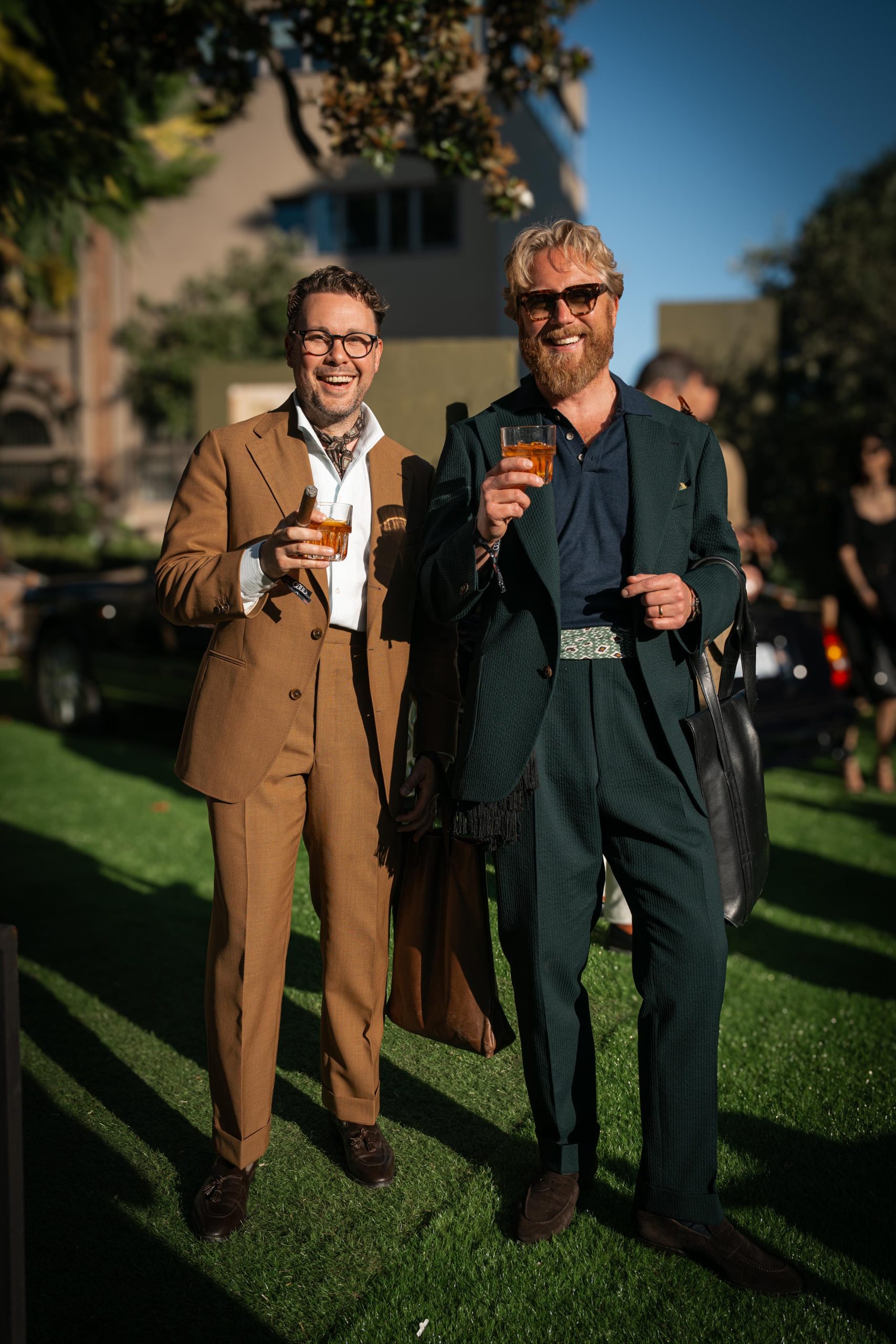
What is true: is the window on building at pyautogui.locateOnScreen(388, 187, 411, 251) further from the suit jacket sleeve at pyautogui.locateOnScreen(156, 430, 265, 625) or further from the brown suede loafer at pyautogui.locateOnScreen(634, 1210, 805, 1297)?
the brown suede loafer at pyautogui.locateOnScreen(634, 1210, 805, 1297)

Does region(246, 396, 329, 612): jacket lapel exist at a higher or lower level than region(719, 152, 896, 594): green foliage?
lower

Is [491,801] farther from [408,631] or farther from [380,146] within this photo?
[380,146]

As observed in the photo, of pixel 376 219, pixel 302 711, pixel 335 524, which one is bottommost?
pixel 302 711

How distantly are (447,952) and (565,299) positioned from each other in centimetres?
163

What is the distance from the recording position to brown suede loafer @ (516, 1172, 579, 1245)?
2791 millimetres

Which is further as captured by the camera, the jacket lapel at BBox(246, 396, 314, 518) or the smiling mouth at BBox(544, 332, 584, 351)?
the jacket lapel at BBox(246, 396, 314, 518)

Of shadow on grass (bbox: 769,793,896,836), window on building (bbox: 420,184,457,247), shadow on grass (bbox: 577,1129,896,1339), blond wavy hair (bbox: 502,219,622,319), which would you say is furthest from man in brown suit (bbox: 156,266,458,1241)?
window on building (bbox: 420,184,457,247)

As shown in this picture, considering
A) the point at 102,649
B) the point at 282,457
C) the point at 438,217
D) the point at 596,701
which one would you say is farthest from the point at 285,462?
the point at 438,217

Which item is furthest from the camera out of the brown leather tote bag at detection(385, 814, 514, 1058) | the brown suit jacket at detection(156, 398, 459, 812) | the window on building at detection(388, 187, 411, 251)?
the window on building at detection(388, 187, 411, 251)

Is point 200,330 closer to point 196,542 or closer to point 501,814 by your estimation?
point 196,542

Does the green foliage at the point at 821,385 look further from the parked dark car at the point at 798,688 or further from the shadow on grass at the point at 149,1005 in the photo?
the shadow on grass at the point at 149,1005

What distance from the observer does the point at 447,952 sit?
9.77 ft

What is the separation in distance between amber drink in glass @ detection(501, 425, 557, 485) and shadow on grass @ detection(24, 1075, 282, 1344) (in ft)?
6.48

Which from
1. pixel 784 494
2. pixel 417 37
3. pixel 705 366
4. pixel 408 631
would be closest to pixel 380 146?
pixel 417 37
